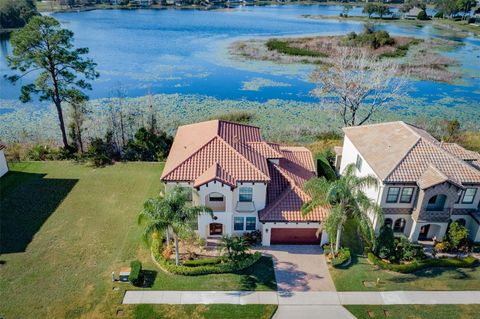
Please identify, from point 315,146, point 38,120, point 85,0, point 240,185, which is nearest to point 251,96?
point 315,146

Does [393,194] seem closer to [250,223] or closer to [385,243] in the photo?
[385,243]

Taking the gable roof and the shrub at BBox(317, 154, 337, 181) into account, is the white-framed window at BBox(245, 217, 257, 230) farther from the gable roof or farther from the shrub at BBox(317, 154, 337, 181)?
the shrub at BBox(317, 154, 337, 181)

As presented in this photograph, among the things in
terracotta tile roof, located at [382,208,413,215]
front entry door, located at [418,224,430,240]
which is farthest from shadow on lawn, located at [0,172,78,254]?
front entry door, located at [418,224,430,240]

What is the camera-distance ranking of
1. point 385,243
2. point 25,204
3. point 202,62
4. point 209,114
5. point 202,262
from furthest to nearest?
1. point 202,62
2. point 209,114
3. point 25,204
4. point 385,243
5. point 202,262

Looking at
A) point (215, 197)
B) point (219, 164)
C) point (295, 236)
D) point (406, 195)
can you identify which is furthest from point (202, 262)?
point (406, 195)

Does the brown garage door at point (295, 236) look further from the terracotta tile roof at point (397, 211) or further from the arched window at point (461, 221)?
the arched window at point (461, 221)
